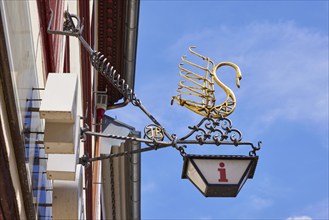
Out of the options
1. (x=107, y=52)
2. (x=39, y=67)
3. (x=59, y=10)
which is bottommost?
(x=39, y=67)

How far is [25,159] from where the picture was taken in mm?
5766

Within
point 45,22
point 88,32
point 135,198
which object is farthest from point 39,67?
point 135,198

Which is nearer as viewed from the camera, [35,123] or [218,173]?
[218,173]

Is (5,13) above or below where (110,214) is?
below

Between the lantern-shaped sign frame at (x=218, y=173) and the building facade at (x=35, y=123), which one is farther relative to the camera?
the lantern-shaped sign frame at (x=218, y=173)

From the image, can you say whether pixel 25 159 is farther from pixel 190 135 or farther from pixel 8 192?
pixel 190 135

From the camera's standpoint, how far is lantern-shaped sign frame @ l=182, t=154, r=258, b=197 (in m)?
6.29

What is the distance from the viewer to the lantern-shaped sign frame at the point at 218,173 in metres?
6.29

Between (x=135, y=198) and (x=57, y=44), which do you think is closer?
(x=57, y=44)

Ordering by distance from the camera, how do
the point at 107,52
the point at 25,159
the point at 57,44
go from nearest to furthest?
the point at 25,159 < the point at 57,44 < the point at 107,52

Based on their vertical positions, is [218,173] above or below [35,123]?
below

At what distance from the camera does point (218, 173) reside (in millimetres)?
6312

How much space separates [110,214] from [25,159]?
59.1 ft

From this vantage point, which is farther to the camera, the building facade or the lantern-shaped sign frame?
the lantern-shaped sign frame
